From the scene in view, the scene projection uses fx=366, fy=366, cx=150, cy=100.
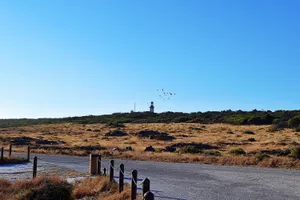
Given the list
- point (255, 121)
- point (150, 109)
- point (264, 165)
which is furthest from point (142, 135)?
point (150, 109)

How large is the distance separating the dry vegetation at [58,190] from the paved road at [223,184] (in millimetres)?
1592

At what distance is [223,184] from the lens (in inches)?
521

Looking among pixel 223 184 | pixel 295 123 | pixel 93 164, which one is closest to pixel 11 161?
pixel 93 164

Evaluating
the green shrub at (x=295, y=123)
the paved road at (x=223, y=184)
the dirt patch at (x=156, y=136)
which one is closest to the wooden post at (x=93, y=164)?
the paved road at (x=223, y=184)

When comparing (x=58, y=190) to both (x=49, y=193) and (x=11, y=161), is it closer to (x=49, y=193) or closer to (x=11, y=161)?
(x=49, y=193)

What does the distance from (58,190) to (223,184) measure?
6088 mm

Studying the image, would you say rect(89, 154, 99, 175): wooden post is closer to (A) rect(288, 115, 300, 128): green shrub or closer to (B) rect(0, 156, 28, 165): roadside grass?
(B) rect(0, 156, 28, 165): roadside grass

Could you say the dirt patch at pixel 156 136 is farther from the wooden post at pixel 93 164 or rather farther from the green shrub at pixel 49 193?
the green shrub at pixel 49 193

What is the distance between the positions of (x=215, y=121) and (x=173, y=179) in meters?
61.1

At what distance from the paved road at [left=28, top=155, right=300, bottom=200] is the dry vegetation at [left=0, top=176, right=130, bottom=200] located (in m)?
1.59

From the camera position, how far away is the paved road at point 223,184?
36.3ft

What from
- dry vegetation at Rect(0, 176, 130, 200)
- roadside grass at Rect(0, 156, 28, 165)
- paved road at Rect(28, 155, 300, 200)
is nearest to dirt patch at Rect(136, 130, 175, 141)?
roadside grass at Rect(0, 156, 28, 165)

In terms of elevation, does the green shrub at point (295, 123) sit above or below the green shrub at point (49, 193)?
above

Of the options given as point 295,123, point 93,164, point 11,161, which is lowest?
point 11,161
